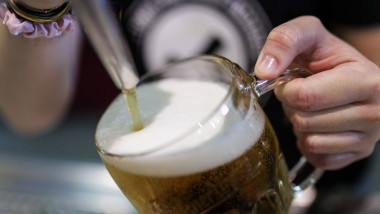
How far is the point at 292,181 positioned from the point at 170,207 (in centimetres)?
30

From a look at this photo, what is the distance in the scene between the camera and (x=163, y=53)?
134cm

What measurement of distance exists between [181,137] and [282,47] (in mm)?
236

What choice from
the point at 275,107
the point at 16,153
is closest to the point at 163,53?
the point at 275,107

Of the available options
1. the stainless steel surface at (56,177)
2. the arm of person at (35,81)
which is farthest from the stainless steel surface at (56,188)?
the arm of person at (35,81)

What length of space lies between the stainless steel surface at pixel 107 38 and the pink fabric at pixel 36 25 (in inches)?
4.5

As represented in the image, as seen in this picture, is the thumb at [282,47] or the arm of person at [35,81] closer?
the thumb at [282,47]

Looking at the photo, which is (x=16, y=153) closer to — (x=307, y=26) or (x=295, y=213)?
(x=295, y=213)

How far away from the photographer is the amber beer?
0.61 metres

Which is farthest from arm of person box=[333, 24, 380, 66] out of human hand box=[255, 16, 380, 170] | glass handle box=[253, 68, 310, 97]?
glass handle box=[253, 68, 310, 97]

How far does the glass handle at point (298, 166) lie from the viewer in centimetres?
70

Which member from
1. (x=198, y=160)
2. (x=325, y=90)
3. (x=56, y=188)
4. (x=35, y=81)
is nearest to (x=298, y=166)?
(x=325, y=90)

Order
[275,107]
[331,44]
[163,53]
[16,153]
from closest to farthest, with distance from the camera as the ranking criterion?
1. [331,44]
2. [275,107]
3. [163,53]
4. [16,153]

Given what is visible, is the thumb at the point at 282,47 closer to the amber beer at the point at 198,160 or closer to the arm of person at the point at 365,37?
the amber beer at the point at 198,160

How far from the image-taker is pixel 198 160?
61cm
